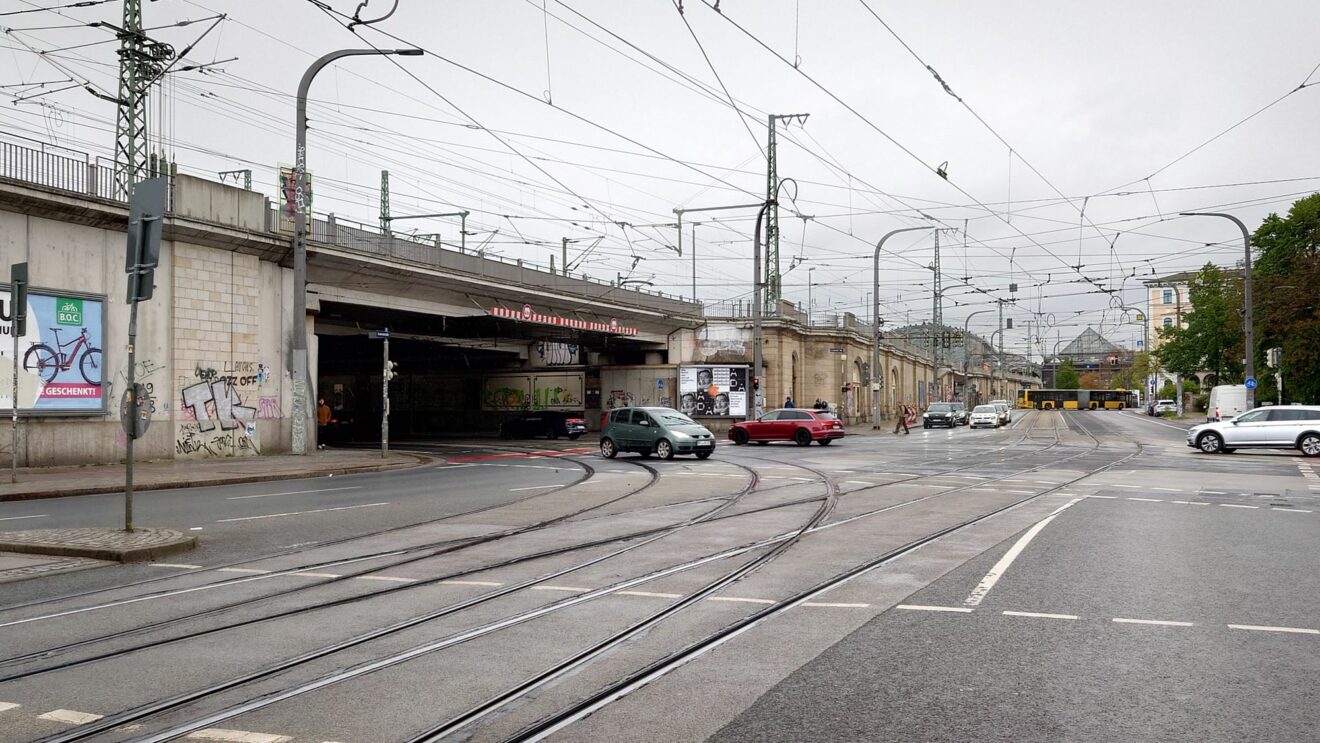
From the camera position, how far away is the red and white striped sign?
3888 centimetres

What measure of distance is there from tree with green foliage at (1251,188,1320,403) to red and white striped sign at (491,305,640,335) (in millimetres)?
29437

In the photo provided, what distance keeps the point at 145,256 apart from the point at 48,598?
452 cm

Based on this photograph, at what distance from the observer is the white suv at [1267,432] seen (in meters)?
28.9

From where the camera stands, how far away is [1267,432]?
29688 millimetres

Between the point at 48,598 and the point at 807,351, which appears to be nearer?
the point at 48,598

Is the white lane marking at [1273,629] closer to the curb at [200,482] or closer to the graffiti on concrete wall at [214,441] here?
the curb at [200,482]

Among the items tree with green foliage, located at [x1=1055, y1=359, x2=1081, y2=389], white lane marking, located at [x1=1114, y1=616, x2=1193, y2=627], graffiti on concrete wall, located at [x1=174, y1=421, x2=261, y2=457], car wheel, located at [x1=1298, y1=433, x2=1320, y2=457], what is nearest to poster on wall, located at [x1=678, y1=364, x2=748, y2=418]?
car wheel, located at [x1=1298, y1=433, x2=1320, y2=457]

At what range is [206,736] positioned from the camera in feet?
15.0

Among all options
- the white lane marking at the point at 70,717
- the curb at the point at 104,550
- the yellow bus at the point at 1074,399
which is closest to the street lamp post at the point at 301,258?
the curb at the point at 104,550

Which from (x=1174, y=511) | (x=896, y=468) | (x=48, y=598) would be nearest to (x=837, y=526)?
(x=1174, y=511)

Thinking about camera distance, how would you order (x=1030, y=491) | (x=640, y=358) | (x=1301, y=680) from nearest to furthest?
(x=1301, y=680) < (x=1030, y=491) < (x=640, y=358)

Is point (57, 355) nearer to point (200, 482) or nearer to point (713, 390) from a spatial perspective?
point (200, 482)

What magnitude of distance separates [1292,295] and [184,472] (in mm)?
43718

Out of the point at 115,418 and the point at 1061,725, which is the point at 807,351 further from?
the point at 1061,725
